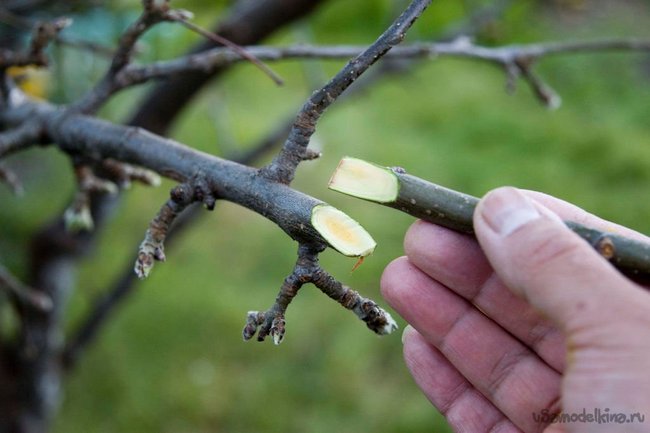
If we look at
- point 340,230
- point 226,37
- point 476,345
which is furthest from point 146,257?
point 226,37

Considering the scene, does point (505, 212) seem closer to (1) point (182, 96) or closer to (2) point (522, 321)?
(2) point (522, 321)

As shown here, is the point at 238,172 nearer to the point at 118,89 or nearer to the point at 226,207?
the point at 118,89

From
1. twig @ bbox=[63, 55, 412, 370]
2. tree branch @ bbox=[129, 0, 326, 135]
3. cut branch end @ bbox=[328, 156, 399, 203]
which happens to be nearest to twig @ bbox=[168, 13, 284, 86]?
cut branch end @ bbox=[328, 156, 399, 203]

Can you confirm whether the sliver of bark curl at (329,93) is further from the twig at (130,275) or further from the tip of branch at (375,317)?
the twig at (130,275)

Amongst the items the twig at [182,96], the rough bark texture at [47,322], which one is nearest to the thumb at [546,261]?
the twig at [182,96]

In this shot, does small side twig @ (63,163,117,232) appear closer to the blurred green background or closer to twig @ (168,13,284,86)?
A: twig @ (168,13,284,86)
